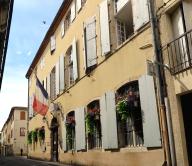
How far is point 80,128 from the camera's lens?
43.3ft

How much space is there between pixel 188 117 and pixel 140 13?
3298mm

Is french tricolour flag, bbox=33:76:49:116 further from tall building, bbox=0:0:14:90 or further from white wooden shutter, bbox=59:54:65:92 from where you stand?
tall building, bbox=0:0:14:90

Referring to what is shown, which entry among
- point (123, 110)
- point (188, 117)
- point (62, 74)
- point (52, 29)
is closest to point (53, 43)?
point (52, 29)

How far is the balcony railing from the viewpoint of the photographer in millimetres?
7664

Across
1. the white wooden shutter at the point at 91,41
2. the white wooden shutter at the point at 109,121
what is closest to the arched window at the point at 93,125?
the white wooden shutter at the point at 109,121

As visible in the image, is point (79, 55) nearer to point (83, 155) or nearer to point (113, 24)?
point (113, 24)

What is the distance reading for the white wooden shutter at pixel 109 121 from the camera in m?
10.4

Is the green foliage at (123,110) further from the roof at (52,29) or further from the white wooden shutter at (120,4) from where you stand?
the roof at (52,29)

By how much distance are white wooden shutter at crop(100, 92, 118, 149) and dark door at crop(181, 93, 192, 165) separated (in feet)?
9.56

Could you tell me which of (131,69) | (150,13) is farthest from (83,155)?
(150,13)

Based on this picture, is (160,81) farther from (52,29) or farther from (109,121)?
(52,29)

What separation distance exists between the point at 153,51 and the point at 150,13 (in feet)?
3.12

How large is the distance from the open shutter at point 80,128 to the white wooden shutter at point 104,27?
2.86 meters

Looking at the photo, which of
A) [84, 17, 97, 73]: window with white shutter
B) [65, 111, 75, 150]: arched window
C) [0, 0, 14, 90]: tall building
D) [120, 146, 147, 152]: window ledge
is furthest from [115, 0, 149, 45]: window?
[65, 111, 75, 150]: arched window
